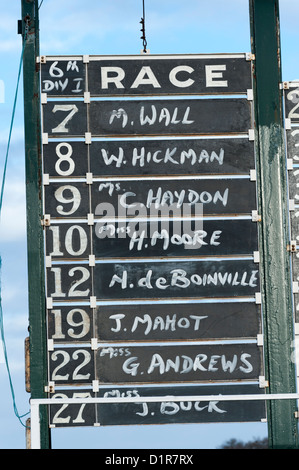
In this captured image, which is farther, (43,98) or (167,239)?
(43,98)

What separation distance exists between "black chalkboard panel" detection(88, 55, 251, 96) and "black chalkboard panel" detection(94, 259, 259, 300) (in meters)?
2.08

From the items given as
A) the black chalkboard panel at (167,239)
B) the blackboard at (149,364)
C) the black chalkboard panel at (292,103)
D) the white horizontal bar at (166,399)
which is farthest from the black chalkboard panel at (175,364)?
the black chalkboard panel at (292,103)

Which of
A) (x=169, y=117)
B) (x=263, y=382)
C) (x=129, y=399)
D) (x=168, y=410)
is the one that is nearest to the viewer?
(x=129, y=399)

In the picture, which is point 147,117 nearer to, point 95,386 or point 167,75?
point 167,75

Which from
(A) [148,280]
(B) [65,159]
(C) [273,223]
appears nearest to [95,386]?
(A) [148,280]

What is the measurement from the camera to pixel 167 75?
35.4 ft

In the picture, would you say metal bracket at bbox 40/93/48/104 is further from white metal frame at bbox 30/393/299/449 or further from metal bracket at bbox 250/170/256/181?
white metal frame at bbox 30/393/299/449

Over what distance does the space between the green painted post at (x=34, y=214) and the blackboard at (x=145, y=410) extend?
0.29 meters

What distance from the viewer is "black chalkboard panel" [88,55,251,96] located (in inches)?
424

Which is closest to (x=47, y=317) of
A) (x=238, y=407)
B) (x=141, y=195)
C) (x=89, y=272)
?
(x=89, y=272)

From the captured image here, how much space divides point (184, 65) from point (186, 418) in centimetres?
420

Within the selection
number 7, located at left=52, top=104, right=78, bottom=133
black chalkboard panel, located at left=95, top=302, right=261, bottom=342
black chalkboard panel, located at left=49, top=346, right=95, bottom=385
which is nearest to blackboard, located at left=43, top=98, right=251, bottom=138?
number 7, located at left=52, top=104, right=78, bottom=133

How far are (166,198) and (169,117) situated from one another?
987 mm
